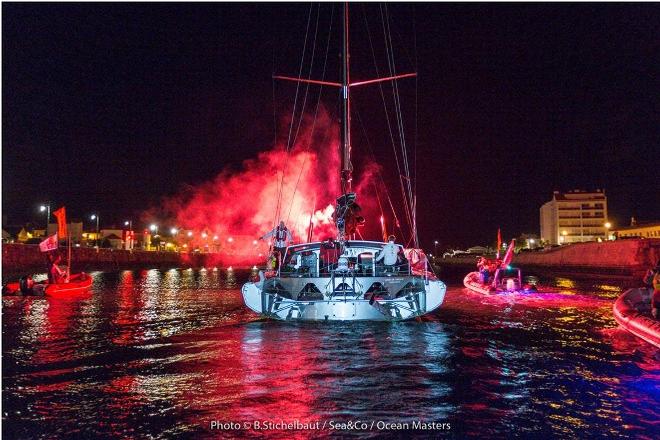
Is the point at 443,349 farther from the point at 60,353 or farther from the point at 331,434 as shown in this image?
the point at 60,353

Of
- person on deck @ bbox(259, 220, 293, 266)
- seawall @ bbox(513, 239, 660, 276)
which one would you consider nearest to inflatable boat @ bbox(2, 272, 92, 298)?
person on deck @ bbox(259, 220, 293, 266)

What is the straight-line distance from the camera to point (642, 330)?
46.0 ft

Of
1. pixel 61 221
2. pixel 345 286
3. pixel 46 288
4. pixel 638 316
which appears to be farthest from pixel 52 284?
pixel 638 316

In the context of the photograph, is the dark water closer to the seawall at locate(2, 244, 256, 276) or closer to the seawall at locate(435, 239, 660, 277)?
the seawall at locate(2, 244, 256, 276)

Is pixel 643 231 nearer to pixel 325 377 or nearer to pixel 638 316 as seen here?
pixel 638 316

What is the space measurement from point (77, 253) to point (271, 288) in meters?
57.7

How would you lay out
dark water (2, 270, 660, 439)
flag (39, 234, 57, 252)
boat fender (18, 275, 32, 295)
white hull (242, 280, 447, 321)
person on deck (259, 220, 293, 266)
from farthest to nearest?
flag (39, 234, 57, 252), boat fender (18, 275, 32, 295), person on deck (259, 220, 293, 266), white hull (242, 280, 447, 321), dark water (2, 270, 660, 439)

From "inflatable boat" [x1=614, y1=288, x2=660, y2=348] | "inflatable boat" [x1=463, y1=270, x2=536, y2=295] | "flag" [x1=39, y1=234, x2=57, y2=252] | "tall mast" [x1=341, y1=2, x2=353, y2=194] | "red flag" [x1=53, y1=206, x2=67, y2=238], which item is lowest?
"inflatable boat" [x1=463, y1=270, x2=536, y2=295]

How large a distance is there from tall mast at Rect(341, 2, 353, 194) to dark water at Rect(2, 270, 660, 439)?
235 inches

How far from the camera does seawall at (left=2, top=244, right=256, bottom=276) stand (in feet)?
169

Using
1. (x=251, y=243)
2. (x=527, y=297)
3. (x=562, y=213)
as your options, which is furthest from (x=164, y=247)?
(x=527, y=297)

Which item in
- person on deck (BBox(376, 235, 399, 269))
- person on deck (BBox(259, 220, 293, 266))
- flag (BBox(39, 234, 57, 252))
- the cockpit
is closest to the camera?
person on deck (BBox(376, 235, 399, 269))

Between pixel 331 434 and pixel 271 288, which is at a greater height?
pixel 271 288

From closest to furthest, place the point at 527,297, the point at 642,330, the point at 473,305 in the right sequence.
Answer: the point at 642,330, the point at 473,305, the point at 527,297
